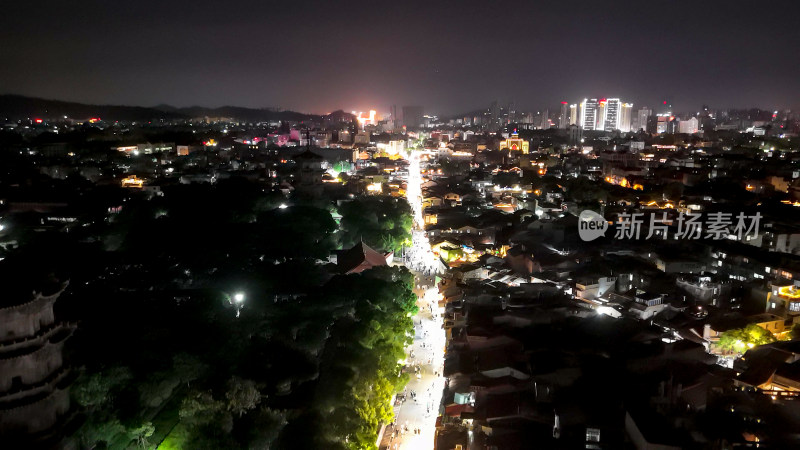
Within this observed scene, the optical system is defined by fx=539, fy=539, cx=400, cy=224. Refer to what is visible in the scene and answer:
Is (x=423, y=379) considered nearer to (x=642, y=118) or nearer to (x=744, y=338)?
(x=744, y=338)

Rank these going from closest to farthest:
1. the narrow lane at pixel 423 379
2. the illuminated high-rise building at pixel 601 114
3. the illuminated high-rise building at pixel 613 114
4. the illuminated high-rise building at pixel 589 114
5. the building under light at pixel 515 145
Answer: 1. the narrow lane at pixel 423 379
2. the building under light at pixel 515 145
3. the illuminated high-rise building at pixel 601 114
4. the illuminated high-rise building at pixel 613 114
5. the illuminated high-rise building at pixel 589 114

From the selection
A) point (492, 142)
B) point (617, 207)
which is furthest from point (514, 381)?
point (492, 142)

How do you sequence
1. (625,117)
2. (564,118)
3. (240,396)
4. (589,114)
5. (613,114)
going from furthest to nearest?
(564,118) < (589,114) < (625,117) < (613,114) < (240,396)

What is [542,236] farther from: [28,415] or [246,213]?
[28,415]

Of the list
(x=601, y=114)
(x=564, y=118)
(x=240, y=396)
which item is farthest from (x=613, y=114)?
(x=240, y=396)

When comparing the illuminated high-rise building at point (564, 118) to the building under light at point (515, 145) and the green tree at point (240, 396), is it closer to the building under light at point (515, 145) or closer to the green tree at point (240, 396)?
the building under light at point (515, 145)

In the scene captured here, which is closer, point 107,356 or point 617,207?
point 107,356

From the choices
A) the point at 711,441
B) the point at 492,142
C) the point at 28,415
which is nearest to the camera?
the point at 28,415

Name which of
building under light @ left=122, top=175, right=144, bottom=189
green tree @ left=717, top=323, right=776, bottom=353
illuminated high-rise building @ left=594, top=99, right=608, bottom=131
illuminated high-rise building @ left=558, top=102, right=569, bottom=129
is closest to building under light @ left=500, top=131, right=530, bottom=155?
illuminated high-rise building @ left=594, top=99, right=608, bottom=131

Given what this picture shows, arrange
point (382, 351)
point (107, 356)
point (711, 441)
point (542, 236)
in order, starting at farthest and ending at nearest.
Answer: point (542, 236) < point (382, 351) < point (711, 441) < point (107, 356)

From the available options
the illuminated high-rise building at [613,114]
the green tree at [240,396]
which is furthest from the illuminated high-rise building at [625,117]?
the green tree at [240,396]

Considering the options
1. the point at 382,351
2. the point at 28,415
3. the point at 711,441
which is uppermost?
the point at 28,415
